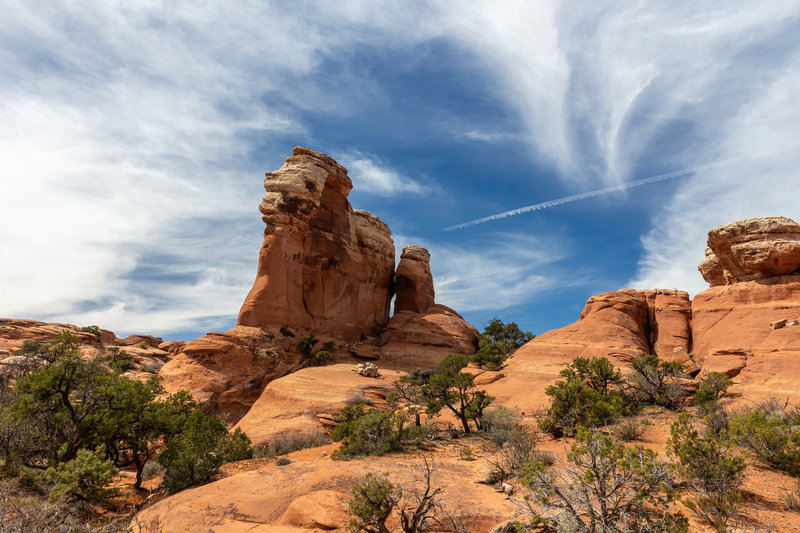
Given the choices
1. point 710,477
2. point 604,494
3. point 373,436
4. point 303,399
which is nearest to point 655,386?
point 710,477

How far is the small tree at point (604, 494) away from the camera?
488 cm

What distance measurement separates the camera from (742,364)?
2034 cm

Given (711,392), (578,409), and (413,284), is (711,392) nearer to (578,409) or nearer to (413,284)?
(578,409)

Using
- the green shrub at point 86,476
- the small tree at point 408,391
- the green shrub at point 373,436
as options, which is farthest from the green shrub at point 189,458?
the small tree at point 408,391

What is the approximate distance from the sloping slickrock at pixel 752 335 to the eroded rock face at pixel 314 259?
28.0m

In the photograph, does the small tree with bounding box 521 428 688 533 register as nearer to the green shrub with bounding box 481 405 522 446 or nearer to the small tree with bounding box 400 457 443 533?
the small tree with bounding box 400 457 443 533

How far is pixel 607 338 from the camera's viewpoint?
27.4 metres

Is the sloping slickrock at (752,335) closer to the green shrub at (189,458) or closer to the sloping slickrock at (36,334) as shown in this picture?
the green shrub at (189,458)

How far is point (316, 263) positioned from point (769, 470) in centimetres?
3223

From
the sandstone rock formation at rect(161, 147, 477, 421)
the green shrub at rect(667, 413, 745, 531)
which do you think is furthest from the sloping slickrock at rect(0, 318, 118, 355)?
the green shrub at rect(667, 413, 745, 531)

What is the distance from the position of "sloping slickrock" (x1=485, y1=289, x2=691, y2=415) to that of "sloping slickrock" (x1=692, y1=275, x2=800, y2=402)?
1382 mm

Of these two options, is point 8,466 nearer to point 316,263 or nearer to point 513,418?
point 513,418

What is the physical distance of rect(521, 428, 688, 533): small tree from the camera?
4.88 m

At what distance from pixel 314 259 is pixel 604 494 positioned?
1291 inches
